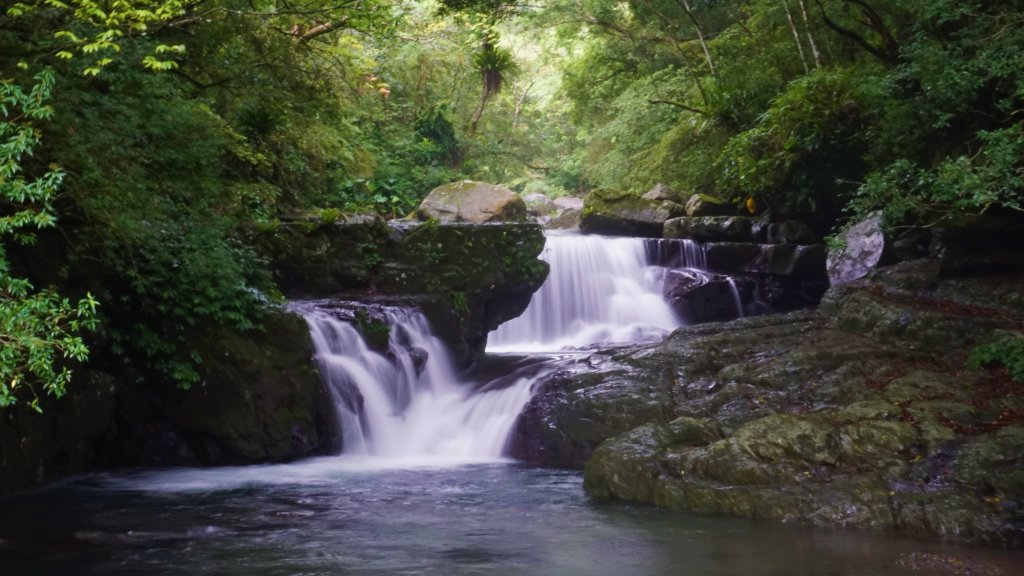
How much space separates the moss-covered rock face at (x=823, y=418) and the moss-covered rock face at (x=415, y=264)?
2535mm

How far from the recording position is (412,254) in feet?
44.2

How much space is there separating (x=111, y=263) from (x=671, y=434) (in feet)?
19.7

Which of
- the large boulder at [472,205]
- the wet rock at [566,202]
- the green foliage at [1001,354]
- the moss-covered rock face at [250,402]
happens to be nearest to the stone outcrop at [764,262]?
the large boulder at [472,205]

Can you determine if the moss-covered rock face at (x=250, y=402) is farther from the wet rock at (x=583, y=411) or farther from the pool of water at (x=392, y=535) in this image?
the wet rock at (x=583, y=411)

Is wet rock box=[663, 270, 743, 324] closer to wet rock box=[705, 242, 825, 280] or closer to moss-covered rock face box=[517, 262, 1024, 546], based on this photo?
wet rock box=[705, 242, 825, 280]

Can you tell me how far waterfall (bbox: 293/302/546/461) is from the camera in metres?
11.2

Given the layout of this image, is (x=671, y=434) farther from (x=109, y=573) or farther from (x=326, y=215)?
(x=326, y=215)

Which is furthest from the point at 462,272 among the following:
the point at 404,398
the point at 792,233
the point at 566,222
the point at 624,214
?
the point at 566,222

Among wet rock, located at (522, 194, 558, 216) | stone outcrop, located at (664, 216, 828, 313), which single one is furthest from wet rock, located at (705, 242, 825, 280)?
wet rock, located at (522, 194, 558, 216)

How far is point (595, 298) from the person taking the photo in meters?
17.2

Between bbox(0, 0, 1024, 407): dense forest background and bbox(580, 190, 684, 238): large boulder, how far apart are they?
4.41 ft

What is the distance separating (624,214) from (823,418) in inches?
472

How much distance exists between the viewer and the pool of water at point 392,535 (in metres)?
6.17

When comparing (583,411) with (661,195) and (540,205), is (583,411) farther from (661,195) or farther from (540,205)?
(540,205)
